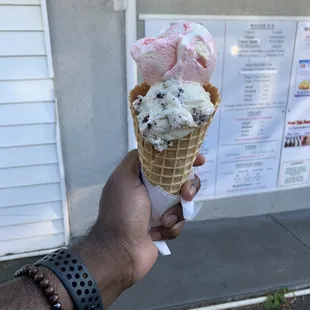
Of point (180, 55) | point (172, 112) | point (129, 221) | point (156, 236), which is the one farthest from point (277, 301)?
point (180, 55)

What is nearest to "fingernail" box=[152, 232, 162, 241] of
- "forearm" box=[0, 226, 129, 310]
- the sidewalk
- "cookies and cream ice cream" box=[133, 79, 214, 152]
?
"forearm" box=[0, 226, 129, 310]

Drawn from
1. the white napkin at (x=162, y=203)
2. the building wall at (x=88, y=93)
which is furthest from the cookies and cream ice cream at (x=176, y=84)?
the building wall at (x=88, y=93)

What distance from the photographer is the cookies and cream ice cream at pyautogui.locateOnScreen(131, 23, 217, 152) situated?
1416 mm

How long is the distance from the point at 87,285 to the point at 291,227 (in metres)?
3.16

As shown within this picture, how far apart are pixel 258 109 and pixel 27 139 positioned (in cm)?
233

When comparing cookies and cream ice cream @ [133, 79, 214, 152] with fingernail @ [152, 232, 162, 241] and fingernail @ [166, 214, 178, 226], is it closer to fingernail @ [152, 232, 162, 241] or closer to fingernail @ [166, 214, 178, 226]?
fingernail @ [166, 214, 178, 226]

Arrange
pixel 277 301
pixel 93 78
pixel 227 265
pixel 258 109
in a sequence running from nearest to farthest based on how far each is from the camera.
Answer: pixel 277 301
pixel 93 78
pixel 227 265
pixel 258 109

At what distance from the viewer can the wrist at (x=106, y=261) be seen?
154 centimetres

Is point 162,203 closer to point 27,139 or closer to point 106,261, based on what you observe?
point 106,261

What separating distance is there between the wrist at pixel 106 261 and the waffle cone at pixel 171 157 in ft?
1.21

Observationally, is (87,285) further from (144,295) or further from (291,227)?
(291,227)

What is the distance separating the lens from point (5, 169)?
10.3 feet

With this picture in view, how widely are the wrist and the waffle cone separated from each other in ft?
1.21

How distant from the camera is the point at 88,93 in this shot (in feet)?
10.2
